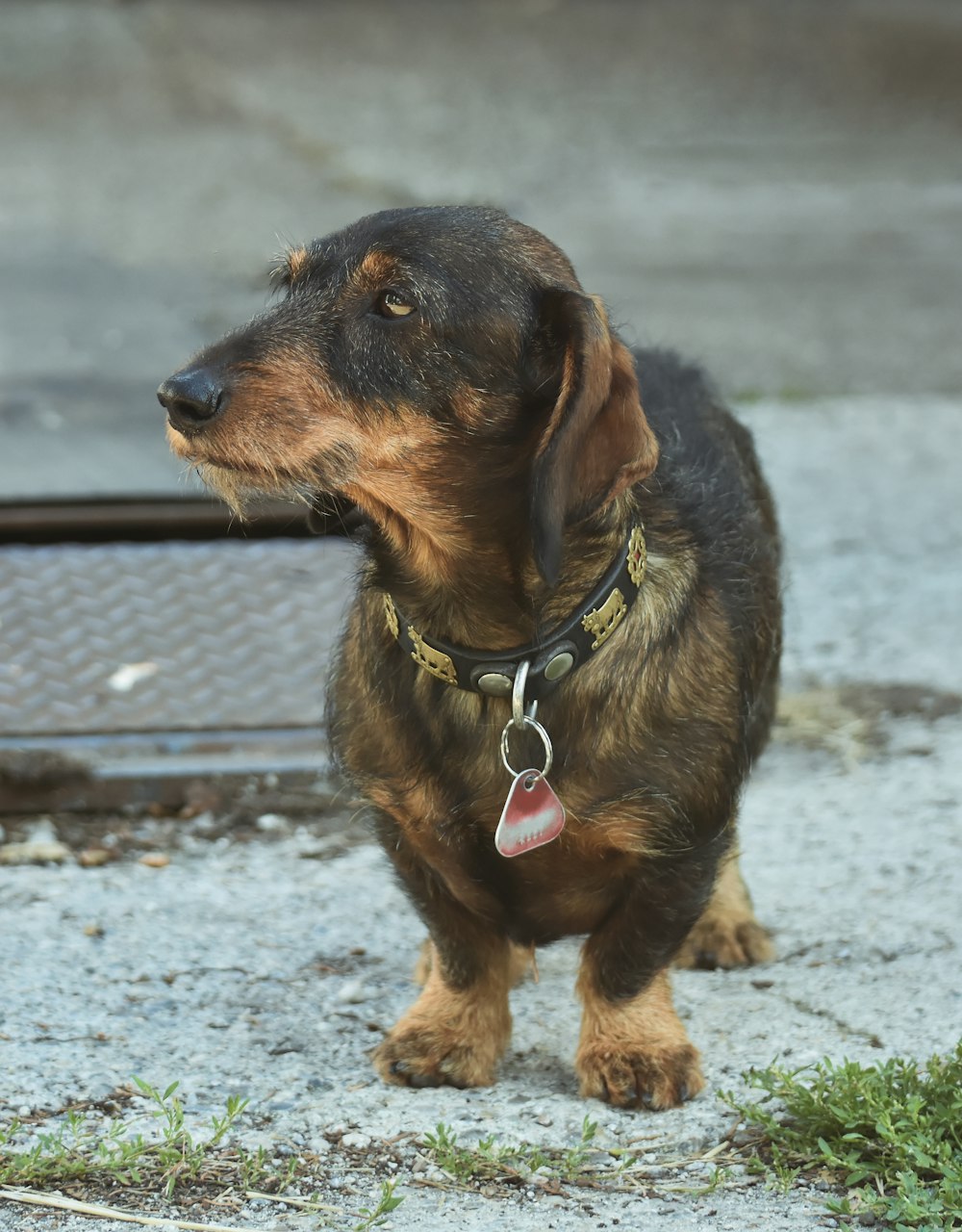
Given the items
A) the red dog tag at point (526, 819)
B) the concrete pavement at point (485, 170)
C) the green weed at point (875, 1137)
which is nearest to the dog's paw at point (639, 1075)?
the green weed at point (875, 1137)

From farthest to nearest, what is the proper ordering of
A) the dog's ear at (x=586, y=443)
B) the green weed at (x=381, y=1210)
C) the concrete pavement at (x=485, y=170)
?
1. the concrete pavement at (x=485, y=170)
2. the dog's ear at (x=586, y=443)
3. the green weed at (x=381, y=1210)

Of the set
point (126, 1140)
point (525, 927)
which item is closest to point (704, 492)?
point (525, 927)

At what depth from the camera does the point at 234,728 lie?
491 cm

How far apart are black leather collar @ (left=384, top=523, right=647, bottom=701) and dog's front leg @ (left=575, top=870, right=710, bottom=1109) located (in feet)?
1.64

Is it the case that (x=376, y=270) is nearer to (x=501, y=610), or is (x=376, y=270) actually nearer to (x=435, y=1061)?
(x=501, y=610)

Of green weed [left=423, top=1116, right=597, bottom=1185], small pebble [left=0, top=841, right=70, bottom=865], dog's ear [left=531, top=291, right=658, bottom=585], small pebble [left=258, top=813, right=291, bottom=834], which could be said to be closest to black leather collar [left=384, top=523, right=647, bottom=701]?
dog's ear [left=531, top=291, right=658, bottom=585]

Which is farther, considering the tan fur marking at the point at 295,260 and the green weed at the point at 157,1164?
the tan fur marking at the point at 295,260

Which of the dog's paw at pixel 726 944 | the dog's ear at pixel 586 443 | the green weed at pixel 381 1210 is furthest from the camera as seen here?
the dog's paw at pixel 726 944

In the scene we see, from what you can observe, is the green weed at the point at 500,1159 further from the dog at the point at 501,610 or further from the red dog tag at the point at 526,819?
the red dog tag at the point at 526,819

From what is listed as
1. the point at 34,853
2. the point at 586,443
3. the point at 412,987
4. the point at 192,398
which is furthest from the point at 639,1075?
the point at 34,853

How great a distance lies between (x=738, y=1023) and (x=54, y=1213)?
5.07 feet

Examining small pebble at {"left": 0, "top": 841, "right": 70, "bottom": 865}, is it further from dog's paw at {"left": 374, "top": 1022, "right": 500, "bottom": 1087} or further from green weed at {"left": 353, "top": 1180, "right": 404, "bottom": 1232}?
green weed at {"left": 353, "top": 1180, "right": 404, "bottom": 1232}

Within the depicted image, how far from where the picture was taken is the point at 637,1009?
348 centimetres

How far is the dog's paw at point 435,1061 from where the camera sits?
3451 millimetres
